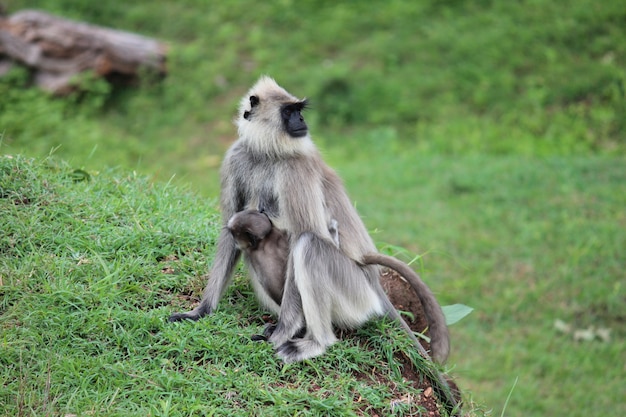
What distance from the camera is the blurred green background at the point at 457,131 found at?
695cm

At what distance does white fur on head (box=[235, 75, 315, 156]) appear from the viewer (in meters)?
3.93

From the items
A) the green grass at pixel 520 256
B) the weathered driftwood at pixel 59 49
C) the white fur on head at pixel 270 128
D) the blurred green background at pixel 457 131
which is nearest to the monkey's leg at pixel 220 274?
the white fur on head at pixel 270 128

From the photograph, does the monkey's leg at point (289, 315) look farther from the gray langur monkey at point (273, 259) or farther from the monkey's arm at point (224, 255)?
the monkey's arm at point (224, 255)

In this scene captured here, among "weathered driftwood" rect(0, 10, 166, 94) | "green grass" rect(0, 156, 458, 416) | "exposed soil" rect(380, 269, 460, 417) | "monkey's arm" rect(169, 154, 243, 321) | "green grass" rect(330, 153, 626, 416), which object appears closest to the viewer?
"green grass" rect(0, 156, 458, 416)

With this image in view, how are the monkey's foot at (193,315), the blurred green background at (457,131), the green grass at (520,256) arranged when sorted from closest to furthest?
the monkey's foot at (193,315) → the green grass at (520,256) → the blurred green background at (457,131)

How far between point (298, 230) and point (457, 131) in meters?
6.91

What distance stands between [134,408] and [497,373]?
395 cm

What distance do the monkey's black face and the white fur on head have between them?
2 centimetres

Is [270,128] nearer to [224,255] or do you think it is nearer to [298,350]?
[224,255]

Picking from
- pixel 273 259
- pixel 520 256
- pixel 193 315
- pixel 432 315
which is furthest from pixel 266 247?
pixel 520 256

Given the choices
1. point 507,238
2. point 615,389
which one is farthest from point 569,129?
point 615,389

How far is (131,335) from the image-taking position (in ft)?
12.2

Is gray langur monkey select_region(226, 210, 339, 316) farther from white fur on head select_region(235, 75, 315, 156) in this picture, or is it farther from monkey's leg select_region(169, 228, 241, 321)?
white fur on head select_region(235, 75, 315, 156)

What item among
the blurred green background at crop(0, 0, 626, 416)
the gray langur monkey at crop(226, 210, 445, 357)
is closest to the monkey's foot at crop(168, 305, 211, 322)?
the gray langur monkey at crop(226, 210, 445, 357)
